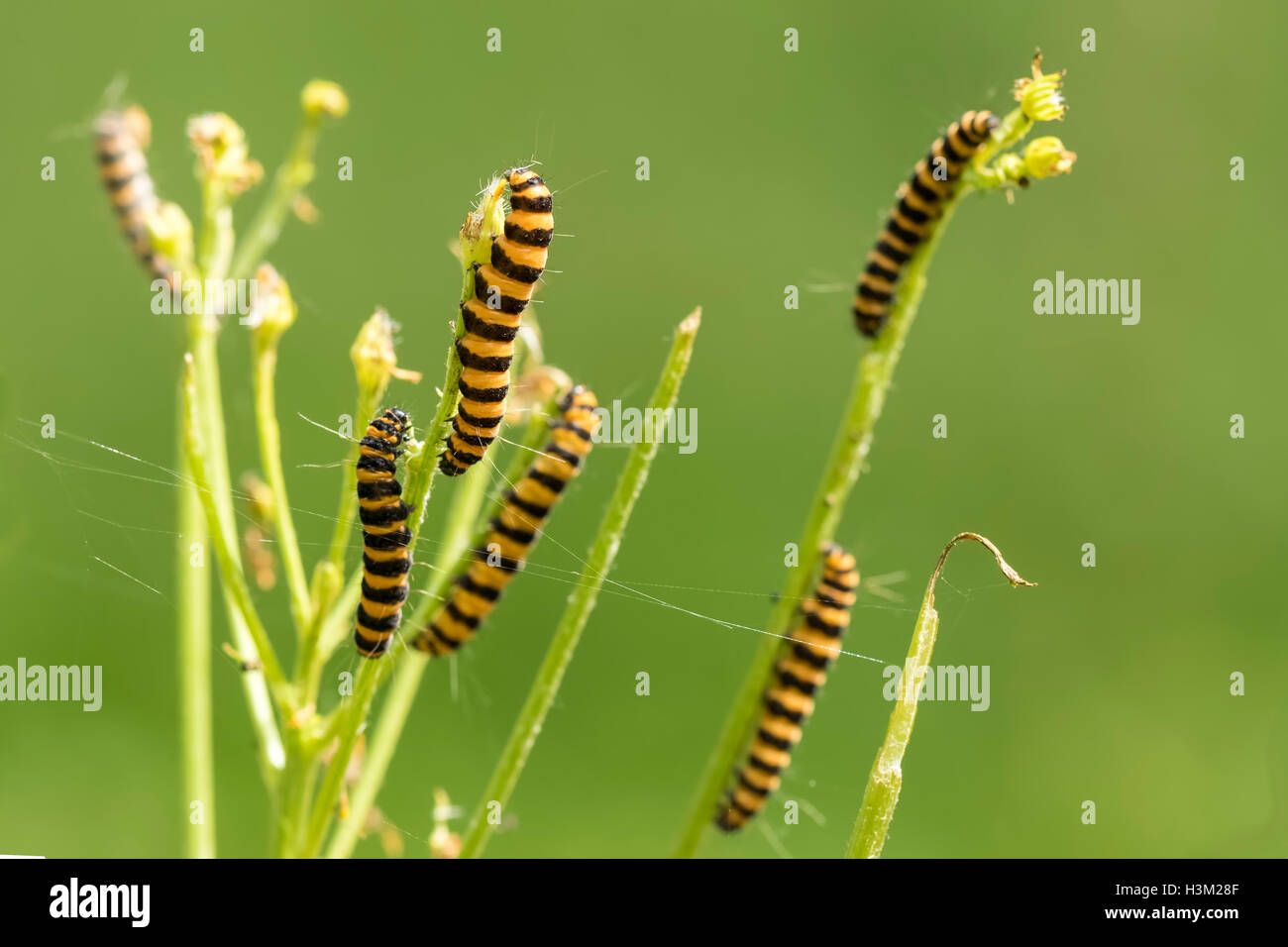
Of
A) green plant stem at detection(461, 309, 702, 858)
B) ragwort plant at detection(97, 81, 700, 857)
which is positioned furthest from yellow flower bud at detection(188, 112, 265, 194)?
green plant stem at detection(461, 309, 702, 858)

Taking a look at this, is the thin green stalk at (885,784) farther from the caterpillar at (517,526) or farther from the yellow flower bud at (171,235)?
the yellow flower bud at (171,235)

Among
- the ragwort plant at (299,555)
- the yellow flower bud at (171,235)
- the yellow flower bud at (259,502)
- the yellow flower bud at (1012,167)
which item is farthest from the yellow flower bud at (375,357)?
the yellow flower bud at (1012,167)

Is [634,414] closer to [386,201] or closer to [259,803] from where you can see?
[259,803]

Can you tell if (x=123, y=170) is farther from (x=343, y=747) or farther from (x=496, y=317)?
(x=343, y=747)

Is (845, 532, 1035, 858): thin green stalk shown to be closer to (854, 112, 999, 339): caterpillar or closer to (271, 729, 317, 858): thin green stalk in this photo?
(271, 729, 317, 858): thin green stalk

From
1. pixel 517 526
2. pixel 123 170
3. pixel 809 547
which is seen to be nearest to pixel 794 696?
pixel 517 526
